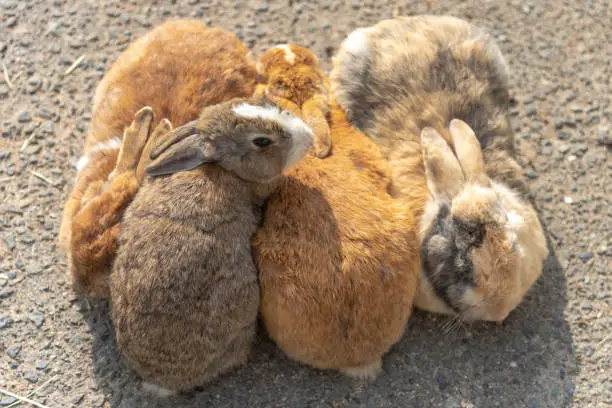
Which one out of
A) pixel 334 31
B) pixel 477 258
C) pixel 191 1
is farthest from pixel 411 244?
pixel 191 1

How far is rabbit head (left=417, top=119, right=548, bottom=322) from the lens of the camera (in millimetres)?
4727

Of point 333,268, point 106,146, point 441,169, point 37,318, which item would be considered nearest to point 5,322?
point 37,318

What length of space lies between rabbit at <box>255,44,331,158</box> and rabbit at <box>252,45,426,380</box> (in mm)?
268

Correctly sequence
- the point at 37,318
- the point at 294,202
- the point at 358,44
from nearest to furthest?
1. the point at 294,202
2. the point at 37,318
3. the point at 358,44

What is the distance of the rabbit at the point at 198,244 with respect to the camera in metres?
4.23

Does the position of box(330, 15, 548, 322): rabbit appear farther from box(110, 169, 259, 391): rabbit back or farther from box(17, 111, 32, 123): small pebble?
box(17, 111, 32, 123): small pebble

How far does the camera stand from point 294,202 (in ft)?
15.0

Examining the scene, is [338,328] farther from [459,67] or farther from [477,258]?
Answer: [459,67]

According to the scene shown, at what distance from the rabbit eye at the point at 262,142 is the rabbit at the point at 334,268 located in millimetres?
326

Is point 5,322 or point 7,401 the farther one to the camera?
point 5,322

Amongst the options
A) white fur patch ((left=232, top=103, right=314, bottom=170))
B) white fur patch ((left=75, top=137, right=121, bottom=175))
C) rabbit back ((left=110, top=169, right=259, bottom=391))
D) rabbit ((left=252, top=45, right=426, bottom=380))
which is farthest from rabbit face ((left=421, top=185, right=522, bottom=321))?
white fur patch ((left=75, top=137, right=121, bottom=175))

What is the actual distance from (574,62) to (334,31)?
84.2 inches

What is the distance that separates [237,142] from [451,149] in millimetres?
1594

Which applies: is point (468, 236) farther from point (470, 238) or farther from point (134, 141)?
point (134, 141)
